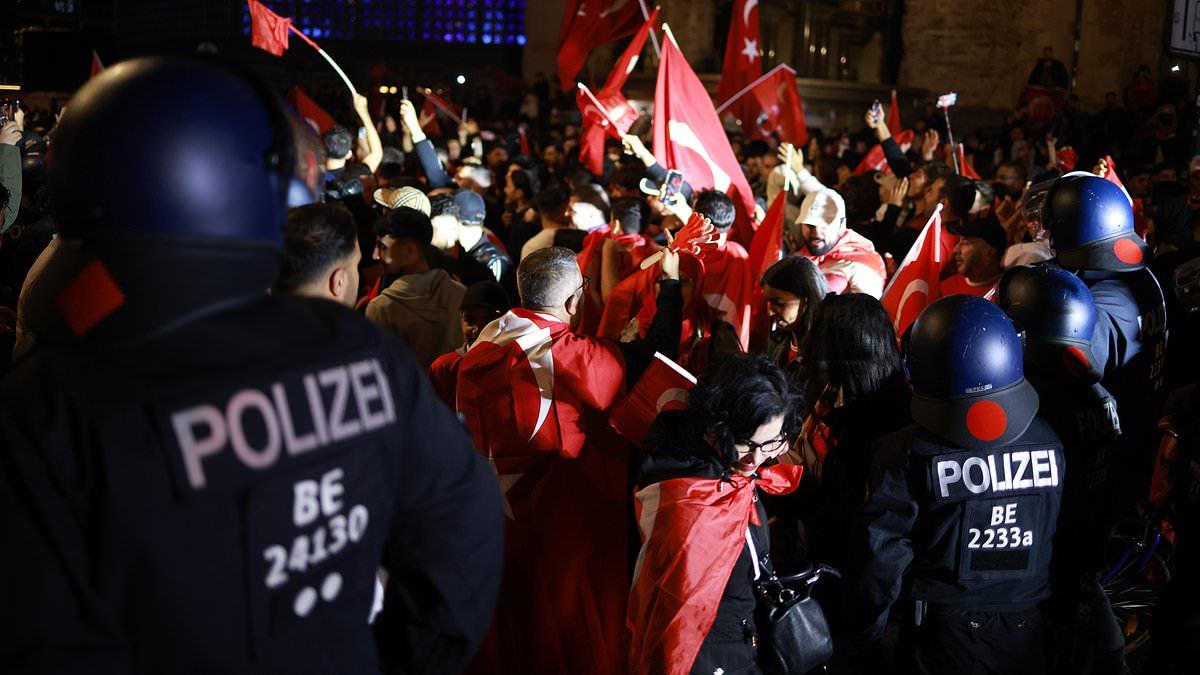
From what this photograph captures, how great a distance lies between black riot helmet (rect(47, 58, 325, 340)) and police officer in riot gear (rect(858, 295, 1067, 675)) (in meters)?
2.08

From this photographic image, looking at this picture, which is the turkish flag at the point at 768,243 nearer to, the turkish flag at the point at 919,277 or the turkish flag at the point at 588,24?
the turkish flag at the point at 919,277

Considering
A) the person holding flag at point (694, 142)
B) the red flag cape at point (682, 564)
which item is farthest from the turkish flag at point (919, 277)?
the red flag cape at point (682, 564)

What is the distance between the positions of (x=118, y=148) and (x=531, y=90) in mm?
23269

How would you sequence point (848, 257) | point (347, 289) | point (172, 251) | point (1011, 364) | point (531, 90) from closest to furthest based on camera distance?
1. point (172, 251)
2. point (347, 289)
3. point (1011, 364)
4. point (848, 257)
5. point (531, 90)

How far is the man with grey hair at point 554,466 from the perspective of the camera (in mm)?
4020

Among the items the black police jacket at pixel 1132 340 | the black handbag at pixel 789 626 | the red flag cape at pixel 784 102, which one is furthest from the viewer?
the red flag cape at pixel 784 102

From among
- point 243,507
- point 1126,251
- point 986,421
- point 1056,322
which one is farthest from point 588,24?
point 243,507

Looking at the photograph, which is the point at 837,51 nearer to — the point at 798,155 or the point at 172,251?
the point at 798,155

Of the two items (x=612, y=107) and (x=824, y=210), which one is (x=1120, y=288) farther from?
(x=612, y=107)

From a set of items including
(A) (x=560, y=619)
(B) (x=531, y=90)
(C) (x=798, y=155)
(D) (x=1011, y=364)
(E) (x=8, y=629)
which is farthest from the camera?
(B) (x=531, y=90)

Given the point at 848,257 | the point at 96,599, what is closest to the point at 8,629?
the point at 96,599

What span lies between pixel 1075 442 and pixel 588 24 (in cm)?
813

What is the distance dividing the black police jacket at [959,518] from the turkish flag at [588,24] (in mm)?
8114

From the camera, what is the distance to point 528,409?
157 inches
